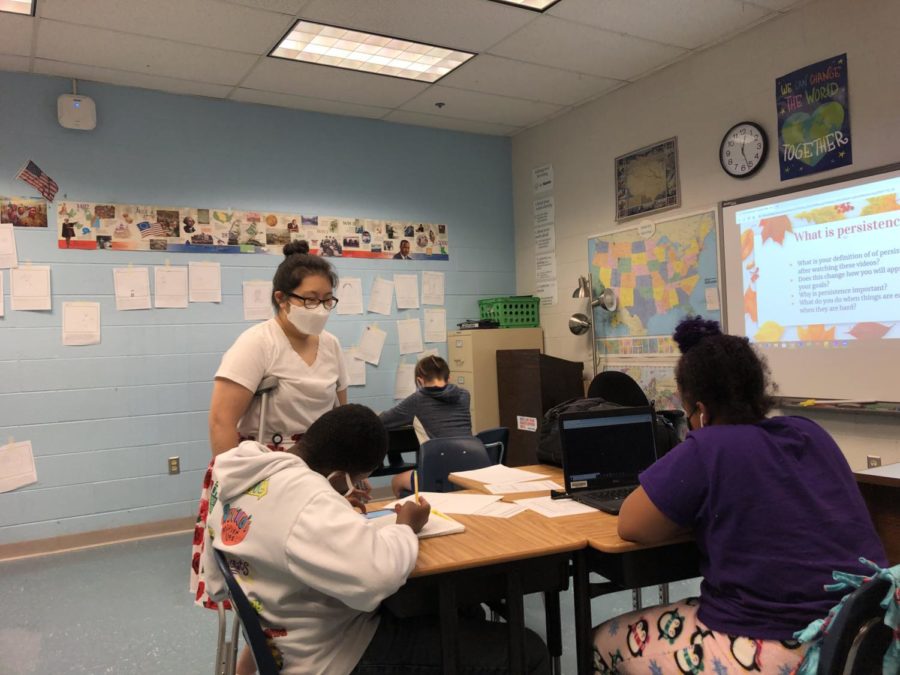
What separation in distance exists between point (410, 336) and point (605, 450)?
3.17 m

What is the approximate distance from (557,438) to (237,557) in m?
1.56

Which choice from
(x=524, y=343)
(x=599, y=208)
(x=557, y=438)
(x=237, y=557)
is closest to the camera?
(x=237, y=557)

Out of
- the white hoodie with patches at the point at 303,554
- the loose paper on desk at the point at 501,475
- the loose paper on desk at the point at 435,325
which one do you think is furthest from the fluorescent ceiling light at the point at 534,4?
the white hoodie with patches at the point at 303,554

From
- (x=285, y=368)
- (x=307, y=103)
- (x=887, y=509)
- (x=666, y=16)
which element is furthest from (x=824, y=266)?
(x=307, y=103)

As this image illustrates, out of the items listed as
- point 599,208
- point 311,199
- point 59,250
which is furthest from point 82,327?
point 599,208

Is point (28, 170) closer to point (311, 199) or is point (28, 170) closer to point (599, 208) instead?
point (311, 199)

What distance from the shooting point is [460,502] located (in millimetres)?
2092

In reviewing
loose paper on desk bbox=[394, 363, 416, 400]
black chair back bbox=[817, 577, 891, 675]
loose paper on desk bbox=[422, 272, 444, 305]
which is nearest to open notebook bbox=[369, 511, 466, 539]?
black chair back bbox=[817, 577, 891, 675]

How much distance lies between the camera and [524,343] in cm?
524

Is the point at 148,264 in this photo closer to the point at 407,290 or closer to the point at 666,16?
the point at 407,290

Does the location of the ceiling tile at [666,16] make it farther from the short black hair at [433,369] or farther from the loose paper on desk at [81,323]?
the loose paper on desk at [81,323]

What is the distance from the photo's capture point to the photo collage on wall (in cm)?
416

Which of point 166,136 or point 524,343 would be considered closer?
point 166,136

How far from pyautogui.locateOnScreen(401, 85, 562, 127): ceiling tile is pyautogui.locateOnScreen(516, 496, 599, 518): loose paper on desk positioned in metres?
3.26
